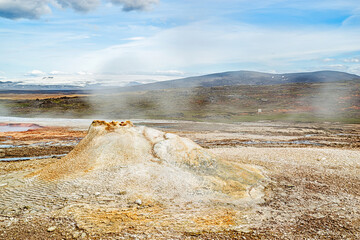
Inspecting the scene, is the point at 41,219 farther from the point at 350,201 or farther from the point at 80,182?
the point at 350,201

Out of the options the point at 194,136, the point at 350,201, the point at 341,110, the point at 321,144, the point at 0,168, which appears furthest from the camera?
the point at 341,110

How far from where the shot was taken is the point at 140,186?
9.81m

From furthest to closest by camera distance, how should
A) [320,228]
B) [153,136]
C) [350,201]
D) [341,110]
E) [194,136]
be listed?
[341,110] < [194,136] < [153,136] < [350,201] < [320,228]

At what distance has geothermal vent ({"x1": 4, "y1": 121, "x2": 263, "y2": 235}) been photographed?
7.92 m

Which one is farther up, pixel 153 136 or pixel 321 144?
pixel 153 136

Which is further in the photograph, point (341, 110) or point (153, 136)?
point (341, 110)

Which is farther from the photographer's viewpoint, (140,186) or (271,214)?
(140,186)

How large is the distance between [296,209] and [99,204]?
6307 mm

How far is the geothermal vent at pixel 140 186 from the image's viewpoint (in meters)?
7.92

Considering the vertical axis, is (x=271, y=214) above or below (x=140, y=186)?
below

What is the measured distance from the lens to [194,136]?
89.2 ft

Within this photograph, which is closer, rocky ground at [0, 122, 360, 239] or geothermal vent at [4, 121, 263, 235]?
rocky ground at [0, 122, 360, 239]

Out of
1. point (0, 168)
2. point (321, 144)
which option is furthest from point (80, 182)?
point (321, 144)

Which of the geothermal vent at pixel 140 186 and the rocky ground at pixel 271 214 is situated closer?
the rocky ground at pixel 271 214
